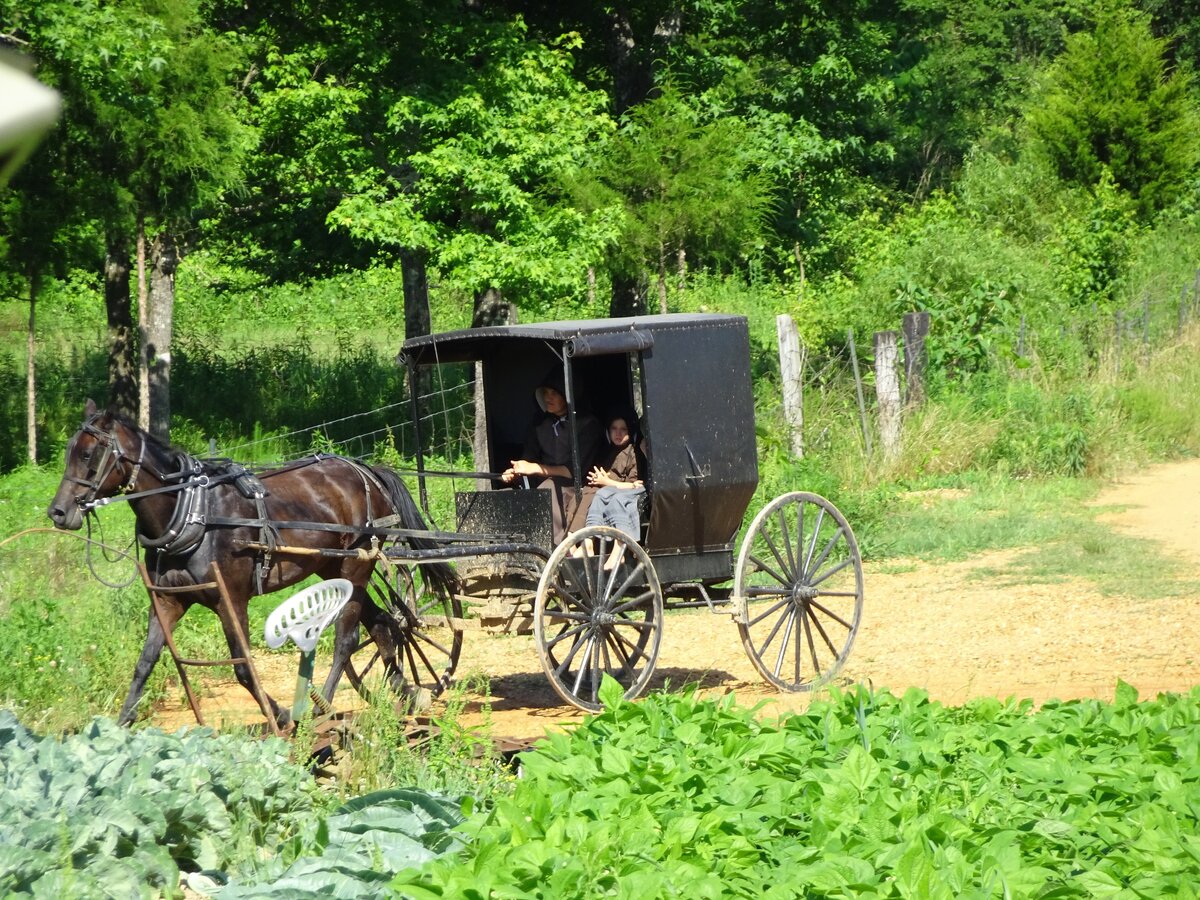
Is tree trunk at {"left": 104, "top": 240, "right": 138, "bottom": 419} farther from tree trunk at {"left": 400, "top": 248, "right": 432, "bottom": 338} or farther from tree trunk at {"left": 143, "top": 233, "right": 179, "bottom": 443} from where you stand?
tree trunk at {"left": 400, "top": 248, "right": 432, "bottom": 338}

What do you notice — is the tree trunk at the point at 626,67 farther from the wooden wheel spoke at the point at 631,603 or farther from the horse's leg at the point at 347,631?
the horse's leg at the point at 347,631

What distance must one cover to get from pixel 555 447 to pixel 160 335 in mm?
9407

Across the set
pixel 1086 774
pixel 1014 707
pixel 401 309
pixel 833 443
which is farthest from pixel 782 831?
pixel 401 309

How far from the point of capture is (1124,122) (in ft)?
107

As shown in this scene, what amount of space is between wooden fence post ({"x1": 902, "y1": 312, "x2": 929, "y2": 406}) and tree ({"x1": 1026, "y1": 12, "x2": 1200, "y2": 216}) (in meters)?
15.3

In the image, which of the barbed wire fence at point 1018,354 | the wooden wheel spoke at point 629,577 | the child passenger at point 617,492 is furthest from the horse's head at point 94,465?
the barbed wire fence at point 1018,354

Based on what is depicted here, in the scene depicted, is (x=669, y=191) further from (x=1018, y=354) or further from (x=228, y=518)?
(x=228, y=518)

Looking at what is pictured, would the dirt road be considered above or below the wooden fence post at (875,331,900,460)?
below

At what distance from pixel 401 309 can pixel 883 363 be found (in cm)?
1573

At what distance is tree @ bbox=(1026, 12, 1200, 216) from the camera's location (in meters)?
32.4

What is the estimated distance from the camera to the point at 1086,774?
527 cm

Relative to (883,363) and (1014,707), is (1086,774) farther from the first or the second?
(883,363)

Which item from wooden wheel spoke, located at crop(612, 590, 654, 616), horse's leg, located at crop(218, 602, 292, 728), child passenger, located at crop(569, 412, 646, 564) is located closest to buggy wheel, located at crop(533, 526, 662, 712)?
wooden wheel spoke, located at crop(612, 590, 654, 616)

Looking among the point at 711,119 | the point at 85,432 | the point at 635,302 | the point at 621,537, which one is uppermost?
the point at 711,119
